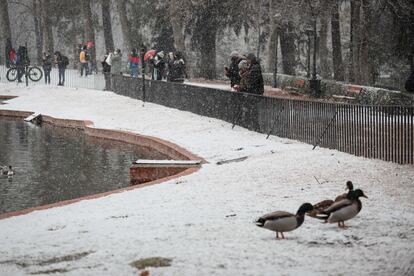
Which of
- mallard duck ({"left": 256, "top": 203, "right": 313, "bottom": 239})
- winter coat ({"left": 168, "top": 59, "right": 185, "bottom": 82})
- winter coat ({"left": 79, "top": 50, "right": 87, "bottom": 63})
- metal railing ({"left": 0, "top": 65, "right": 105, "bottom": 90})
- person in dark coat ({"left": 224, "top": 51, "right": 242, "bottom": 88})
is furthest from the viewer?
winter coat ({"left": 79, "top": 50, "right": 87, "bottom": 63})

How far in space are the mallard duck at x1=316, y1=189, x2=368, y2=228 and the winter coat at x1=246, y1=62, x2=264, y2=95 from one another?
39.3 ft

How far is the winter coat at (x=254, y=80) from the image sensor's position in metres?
21.9

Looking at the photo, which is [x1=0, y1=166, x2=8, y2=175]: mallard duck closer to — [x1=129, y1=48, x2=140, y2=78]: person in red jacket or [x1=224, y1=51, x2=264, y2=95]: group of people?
[x1=224, y1=51, x2=264, y2=95]: group of people

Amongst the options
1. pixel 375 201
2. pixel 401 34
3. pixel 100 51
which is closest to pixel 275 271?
pixel 375 201

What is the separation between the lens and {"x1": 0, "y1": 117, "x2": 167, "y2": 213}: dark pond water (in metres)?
15.5

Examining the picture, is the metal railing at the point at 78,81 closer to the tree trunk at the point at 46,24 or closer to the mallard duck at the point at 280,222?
the tree trunk at the point at 46,24

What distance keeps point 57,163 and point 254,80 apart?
5.46 m

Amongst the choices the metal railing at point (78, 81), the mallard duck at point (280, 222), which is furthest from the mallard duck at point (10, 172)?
the metal railing at point (78, 81)

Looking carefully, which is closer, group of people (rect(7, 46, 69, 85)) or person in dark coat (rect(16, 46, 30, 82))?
group of people (rect(7, 46, 69, 85))

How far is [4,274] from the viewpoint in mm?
8680

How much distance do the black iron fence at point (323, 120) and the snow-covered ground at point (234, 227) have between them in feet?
1.51

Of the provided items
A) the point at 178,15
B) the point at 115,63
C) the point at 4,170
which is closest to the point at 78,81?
the point at 115,63

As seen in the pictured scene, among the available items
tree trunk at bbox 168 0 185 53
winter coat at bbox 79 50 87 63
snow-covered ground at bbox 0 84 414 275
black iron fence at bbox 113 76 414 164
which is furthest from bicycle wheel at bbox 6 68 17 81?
snow-covered ground at bbox 0 84 414 275

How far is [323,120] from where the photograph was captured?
1781cm
